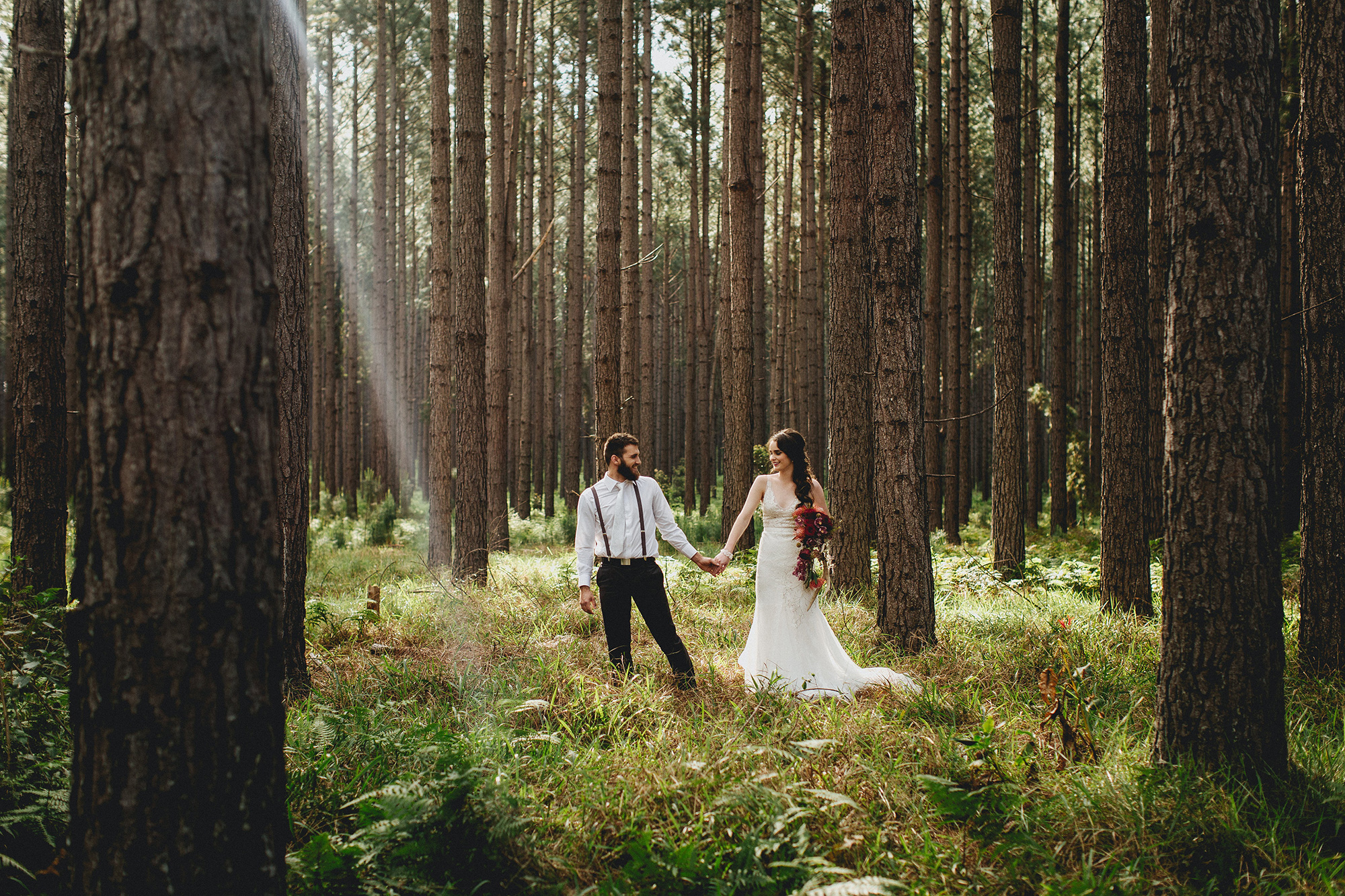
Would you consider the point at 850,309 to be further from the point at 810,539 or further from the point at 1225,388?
the point at 1225,388

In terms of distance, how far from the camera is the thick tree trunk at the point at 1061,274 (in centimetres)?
1091

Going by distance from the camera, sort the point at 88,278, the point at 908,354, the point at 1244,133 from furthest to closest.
Answer: the point at 908,354 < the point at 1244,133 < the point at 88,278

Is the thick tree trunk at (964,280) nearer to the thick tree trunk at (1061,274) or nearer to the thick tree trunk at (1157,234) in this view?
the thick tree trunk at (1061,274)

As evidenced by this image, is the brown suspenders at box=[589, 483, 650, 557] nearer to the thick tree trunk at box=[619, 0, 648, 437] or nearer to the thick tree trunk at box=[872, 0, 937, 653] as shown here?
the thick tree trunk at box=[872, 0, 937, 653]

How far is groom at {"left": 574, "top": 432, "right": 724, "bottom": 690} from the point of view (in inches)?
198

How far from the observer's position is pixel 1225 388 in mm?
3203

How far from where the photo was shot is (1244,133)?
126 inches

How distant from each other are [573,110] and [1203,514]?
1804cm

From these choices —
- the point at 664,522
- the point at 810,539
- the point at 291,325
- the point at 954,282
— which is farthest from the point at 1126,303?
the point at 291,325

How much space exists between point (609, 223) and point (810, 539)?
15.3ft

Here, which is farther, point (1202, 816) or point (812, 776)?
point (812, 776)

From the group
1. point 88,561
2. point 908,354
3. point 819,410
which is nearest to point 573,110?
point 819,410

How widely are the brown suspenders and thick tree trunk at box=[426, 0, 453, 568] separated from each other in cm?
423

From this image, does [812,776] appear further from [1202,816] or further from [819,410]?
[819,410]
